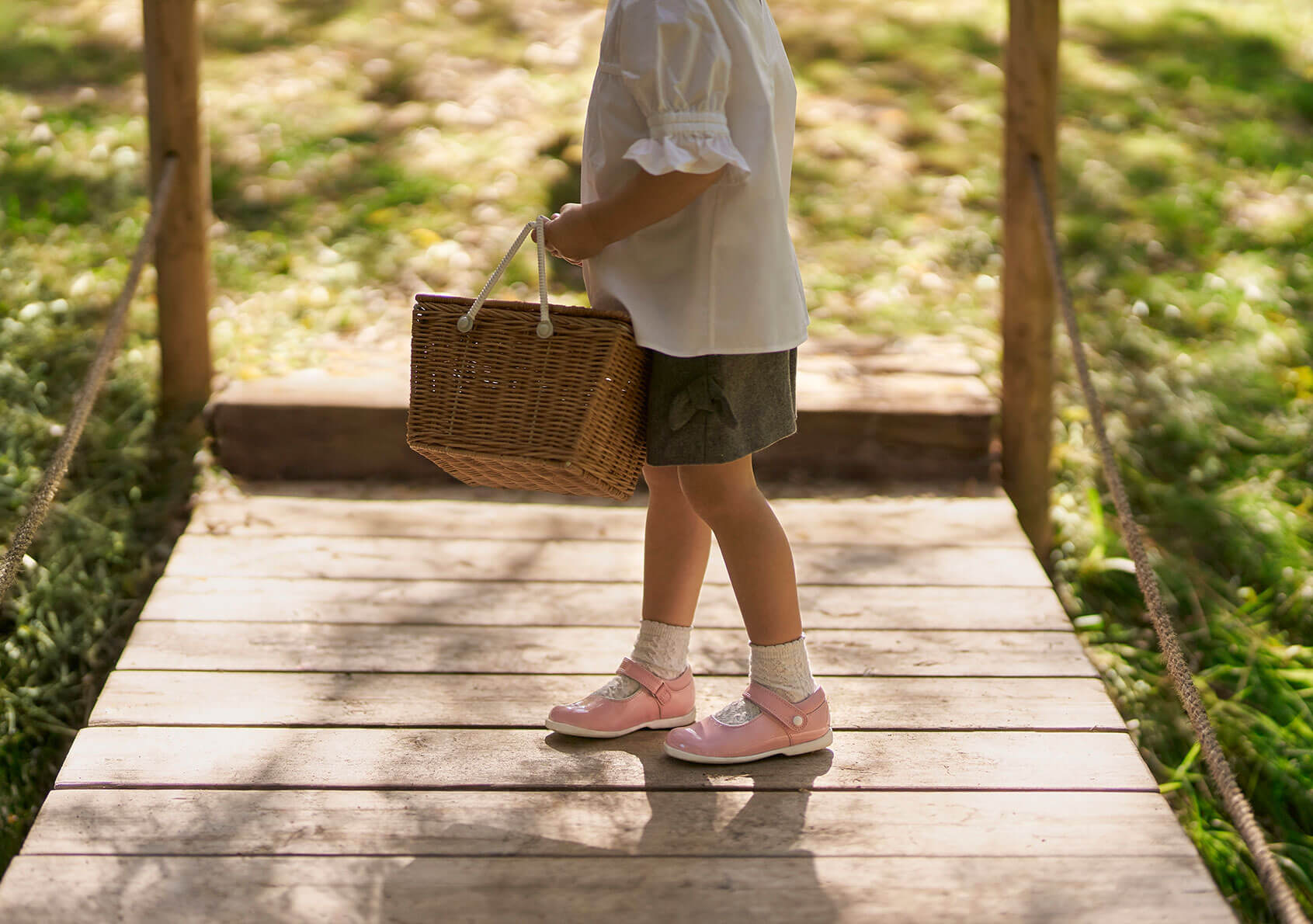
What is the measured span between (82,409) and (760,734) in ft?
5.38

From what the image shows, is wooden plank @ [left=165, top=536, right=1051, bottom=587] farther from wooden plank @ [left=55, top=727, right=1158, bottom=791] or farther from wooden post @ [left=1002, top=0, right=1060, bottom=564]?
wooden plank @ [left=55, top=727, right=1158, bottom=791]

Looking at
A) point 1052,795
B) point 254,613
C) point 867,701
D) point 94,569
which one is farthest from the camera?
point 94,569

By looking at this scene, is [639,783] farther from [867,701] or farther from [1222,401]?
[1222,401]

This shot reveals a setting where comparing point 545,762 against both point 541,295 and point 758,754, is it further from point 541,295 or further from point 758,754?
point 541,295

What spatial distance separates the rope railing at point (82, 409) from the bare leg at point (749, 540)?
1.22 metres

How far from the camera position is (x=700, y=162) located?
1.89 metres

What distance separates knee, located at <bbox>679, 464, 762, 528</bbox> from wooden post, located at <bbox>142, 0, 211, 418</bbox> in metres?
2.12

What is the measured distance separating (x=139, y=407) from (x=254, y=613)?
1241mm

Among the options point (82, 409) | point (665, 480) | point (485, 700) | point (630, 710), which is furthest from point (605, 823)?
point (82, 409)

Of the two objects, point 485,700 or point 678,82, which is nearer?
point 678,82

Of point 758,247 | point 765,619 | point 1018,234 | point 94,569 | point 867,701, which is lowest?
point 94,569

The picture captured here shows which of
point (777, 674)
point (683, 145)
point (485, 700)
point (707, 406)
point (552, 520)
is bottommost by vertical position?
point (552, 520)

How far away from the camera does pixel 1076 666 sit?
274 centimetres

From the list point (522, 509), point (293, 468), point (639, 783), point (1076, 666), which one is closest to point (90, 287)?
point (293, 468)
